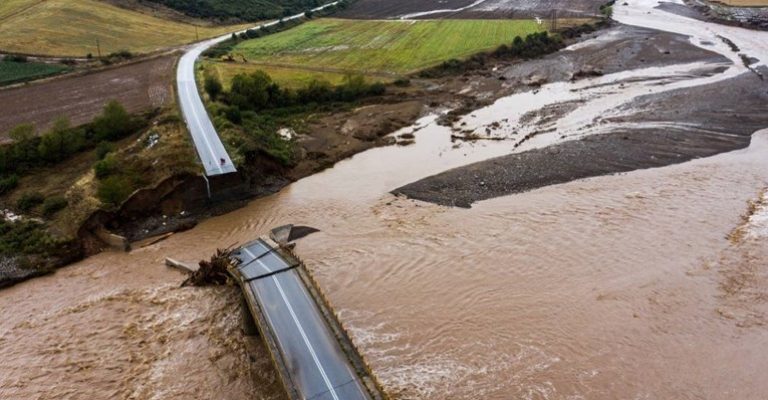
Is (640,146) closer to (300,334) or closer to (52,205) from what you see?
(300,334)

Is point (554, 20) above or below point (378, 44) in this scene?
above

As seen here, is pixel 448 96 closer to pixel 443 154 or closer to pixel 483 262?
pixel 443 154

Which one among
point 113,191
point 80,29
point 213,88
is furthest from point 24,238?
point 80,29

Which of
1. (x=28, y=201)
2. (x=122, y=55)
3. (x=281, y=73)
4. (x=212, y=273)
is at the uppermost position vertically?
(x=122, y=55)

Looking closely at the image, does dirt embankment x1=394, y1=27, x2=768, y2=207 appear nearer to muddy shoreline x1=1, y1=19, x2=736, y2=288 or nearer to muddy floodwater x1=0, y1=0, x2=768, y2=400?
muddy floodwater x1=0, y1=0, x2=768, y2=400

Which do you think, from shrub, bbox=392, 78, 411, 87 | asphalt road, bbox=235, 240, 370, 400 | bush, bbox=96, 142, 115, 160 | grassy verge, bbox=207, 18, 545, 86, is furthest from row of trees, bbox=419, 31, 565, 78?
asphalt road, bbox=235, 240, 370, 400

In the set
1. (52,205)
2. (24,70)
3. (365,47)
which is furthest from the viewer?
(365,47)

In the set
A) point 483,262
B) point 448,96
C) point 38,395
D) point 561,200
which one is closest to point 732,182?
point 561,200
